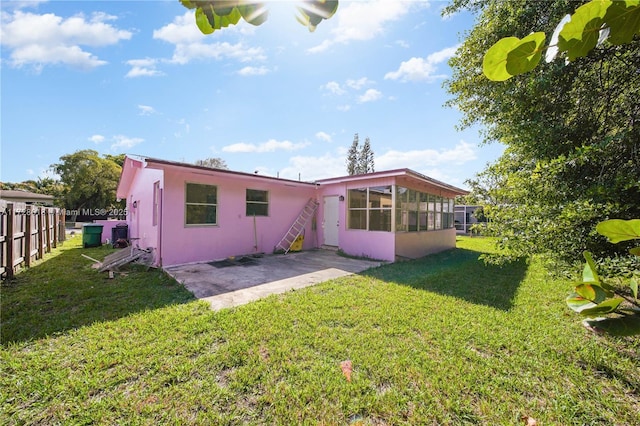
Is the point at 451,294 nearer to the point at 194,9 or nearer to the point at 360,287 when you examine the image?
the point at 360,287

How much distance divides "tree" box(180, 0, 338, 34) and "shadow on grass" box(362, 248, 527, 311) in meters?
5.32

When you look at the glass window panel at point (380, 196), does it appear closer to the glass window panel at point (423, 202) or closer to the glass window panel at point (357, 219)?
the glass window panel at point (357, 219)

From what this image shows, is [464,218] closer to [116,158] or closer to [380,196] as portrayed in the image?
[380,196]

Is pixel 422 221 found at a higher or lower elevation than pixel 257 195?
lower

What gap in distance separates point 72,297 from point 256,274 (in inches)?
139

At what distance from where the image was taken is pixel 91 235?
1173cm

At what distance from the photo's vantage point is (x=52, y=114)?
9680 mm

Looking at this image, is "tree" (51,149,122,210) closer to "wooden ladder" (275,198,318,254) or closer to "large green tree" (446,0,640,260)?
"wooden ladder" (275,198,318,254)

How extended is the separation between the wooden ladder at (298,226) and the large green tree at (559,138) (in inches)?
280

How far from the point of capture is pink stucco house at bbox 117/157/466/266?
312 inches

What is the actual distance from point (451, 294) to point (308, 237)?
6.94 meters

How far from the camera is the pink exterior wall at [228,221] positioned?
25.6 feet

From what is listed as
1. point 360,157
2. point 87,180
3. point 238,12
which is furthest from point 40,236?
point 360,157

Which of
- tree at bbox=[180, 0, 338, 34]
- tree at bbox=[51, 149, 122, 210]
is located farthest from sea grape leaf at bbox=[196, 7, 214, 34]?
tree at bbox=[51, 149, 122, 210]
